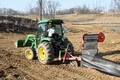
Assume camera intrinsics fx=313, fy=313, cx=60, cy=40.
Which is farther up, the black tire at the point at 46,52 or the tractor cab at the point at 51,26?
the tractor cab at the point at 51,26

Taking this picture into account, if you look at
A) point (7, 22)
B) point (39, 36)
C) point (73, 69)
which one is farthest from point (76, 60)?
point (7, 22)

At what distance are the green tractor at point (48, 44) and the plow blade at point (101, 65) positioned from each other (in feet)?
5.11

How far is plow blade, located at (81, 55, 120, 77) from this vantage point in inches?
446

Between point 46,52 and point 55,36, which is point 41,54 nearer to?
point 46,52

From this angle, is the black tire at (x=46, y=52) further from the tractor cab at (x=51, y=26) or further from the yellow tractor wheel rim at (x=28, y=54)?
the yellow tractor wheel rim at (x=28, y=54)

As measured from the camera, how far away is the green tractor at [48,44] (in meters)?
13.7

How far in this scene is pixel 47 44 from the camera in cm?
1374

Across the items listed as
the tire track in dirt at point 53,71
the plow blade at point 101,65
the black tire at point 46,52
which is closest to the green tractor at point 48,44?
the black tire at point 46,52

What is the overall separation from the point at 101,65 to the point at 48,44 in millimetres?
2827

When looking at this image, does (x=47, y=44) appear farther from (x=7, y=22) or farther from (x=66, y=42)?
(x=7, y=22)

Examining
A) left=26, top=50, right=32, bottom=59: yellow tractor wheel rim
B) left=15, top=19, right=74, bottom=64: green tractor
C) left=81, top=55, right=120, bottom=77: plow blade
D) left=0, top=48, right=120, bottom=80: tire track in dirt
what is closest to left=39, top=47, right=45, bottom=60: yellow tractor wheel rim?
left=15, top=19, right=74, bottom=64: green tractor

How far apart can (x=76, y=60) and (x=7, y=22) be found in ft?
76.7

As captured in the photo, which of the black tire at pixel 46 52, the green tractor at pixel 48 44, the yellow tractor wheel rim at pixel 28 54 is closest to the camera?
the black tire at pixel 46 52

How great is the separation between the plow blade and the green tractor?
1.56 m
